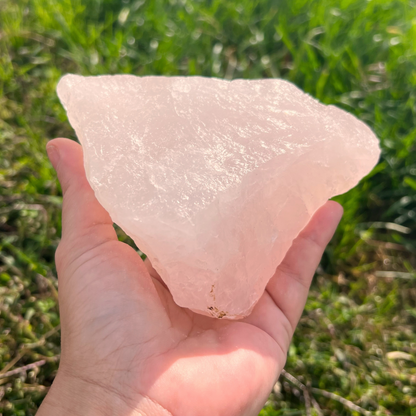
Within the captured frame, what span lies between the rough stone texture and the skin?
74 mm

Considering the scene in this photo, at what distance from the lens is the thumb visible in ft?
3.41

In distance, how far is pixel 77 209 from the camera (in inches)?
42.4

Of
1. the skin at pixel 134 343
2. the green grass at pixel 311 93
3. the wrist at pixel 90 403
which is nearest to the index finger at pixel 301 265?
the skin at pixel 134 343

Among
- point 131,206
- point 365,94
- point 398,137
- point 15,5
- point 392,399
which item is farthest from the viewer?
point 15,5

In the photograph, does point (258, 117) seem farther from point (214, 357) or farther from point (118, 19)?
point (118, 19)

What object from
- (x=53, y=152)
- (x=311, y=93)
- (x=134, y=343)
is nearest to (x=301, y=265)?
(x=134, y=343)

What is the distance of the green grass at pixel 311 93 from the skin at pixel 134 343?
0.32 metres

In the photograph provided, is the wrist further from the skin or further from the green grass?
the green grass

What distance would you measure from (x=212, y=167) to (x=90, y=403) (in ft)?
2.08

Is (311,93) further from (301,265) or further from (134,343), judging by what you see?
(134,343)

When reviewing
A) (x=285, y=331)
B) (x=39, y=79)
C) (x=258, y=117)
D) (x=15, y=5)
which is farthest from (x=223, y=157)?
(x=15, y=5)

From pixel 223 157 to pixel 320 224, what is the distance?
19.1 inches

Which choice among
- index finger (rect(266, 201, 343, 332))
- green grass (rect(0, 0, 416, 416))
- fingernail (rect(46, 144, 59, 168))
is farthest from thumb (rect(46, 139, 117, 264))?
index finger (rect(266, 201, 343, 332))

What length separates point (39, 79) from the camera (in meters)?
1.98
